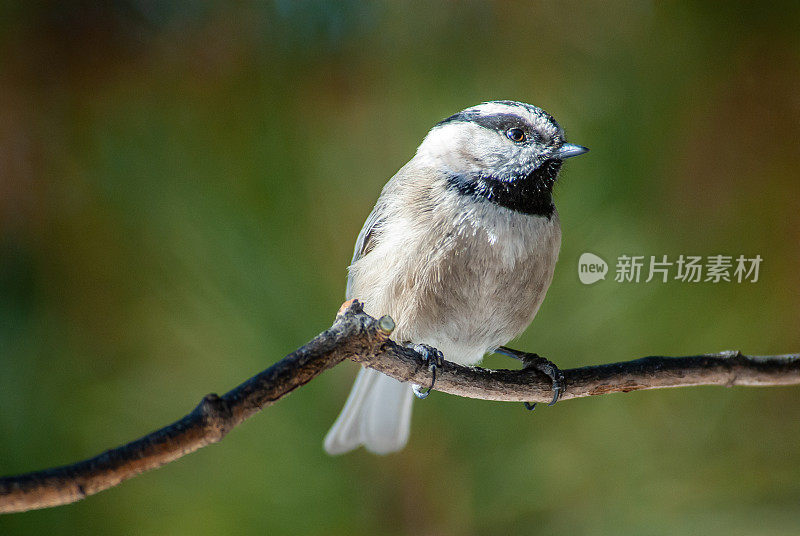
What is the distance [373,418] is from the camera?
1.07 meters

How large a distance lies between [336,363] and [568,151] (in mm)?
434

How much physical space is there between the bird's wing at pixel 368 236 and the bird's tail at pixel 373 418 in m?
0.17

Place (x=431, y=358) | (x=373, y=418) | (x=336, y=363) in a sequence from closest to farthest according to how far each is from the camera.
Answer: (x=336, y=363) → (x=431, y=358) → (x=373, y=418)

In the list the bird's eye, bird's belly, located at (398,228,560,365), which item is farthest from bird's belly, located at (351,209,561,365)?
the bird's eye

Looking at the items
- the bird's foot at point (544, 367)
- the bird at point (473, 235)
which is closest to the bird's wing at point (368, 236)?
the bird at point (473, 235)

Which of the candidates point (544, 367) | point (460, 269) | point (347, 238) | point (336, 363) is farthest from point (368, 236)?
point (336, 363)

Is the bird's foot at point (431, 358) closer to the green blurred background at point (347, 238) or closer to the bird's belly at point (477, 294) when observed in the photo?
the bird's belly at point (477, 294)

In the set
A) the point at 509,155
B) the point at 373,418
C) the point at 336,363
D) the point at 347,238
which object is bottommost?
the point at 336,363

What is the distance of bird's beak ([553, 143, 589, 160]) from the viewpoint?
86 centimetres

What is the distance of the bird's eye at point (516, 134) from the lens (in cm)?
91

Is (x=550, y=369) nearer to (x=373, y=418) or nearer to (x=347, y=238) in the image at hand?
(x=373, y=418)

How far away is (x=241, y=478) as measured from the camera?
3.37ft

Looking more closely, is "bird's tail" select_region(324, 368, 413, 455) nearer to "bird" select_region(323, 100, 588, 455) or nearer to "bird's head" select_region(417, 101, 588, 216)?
"bird" select_region(323, 100, 588, 455)

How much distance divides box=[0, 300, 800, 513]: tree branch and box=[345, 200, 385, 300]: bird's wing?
11.1 inches
